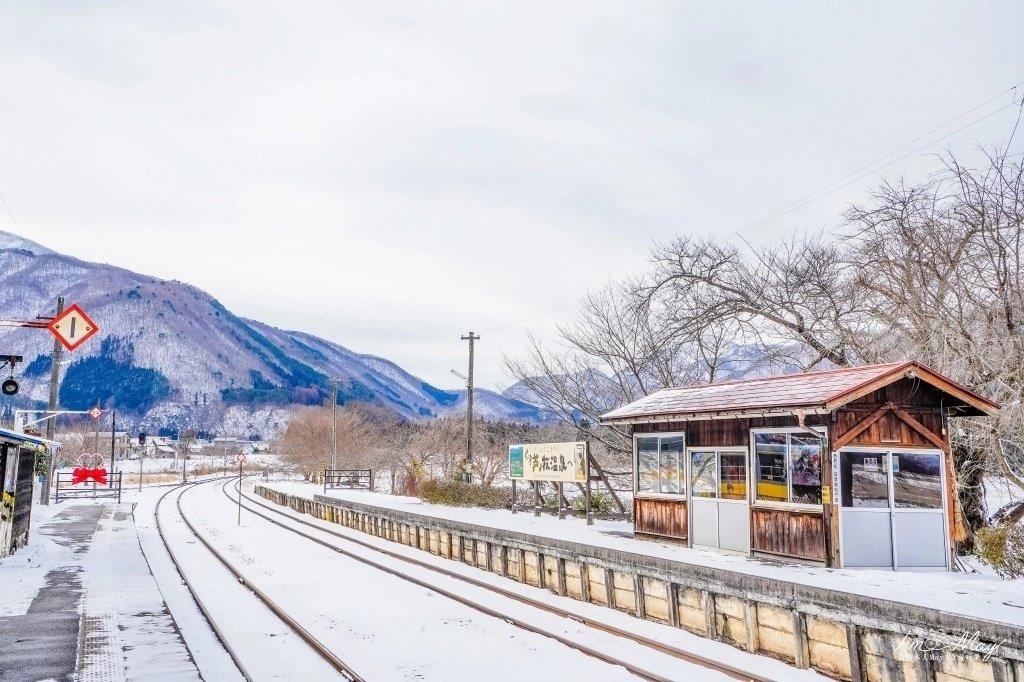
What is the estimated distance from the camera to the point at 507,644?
39.4ft

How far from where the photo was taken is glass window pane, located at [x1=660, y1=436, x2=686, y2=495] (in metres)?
18.4

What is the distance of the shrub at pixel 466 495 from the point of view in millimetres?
30391

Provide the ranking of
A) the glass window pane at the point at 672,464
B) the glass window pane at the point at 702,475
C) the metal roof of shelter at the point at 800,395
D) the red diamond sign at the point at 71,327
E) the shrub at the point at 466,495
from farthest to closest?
the shrub at the point at 466,495, the glass window pane at the point at 672,464, the glass window pane at the point at 702,475, the metal roof of shelter at the point at 800,395, the red diamond sign at the point at 71,327

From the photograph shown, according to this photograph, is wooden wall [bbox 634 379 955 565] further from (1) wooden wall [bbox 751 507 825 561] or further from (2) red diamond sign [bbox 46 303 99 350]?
(2) red diamond sign [bbox 46 303 99 350]

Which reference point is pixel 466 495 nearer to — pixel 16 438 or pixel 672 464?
pixel 672 464

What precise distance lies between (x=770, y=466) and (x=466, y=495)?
55.7 ft

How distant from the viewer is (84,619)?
12.8 metres

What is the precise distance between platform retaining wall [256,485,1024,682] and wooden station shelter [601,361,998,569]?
3.00 m

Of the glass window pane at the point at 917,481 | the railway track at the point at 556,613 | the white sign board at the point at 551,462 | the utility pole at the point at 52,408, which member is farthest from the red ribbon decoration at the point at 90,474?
the glass window pane at the point at 917,481

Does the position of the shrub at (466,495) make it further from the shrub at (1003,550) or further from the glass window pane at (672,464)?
the shrub at (1003,550)

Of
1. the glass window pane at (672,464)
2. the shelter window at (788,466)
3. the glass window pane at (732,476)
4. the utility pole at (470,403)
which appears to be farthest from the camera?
the utility pole at (470,403)

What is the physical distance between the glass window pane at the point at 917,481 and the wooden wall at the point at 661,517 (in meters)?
4.52

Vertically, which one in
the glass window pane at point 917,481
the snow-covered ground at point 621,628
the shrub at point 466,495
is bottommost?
the snow-covered ground at point 621,628

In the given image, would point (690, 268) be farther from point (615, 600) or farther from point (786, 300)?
point (615, 600)
